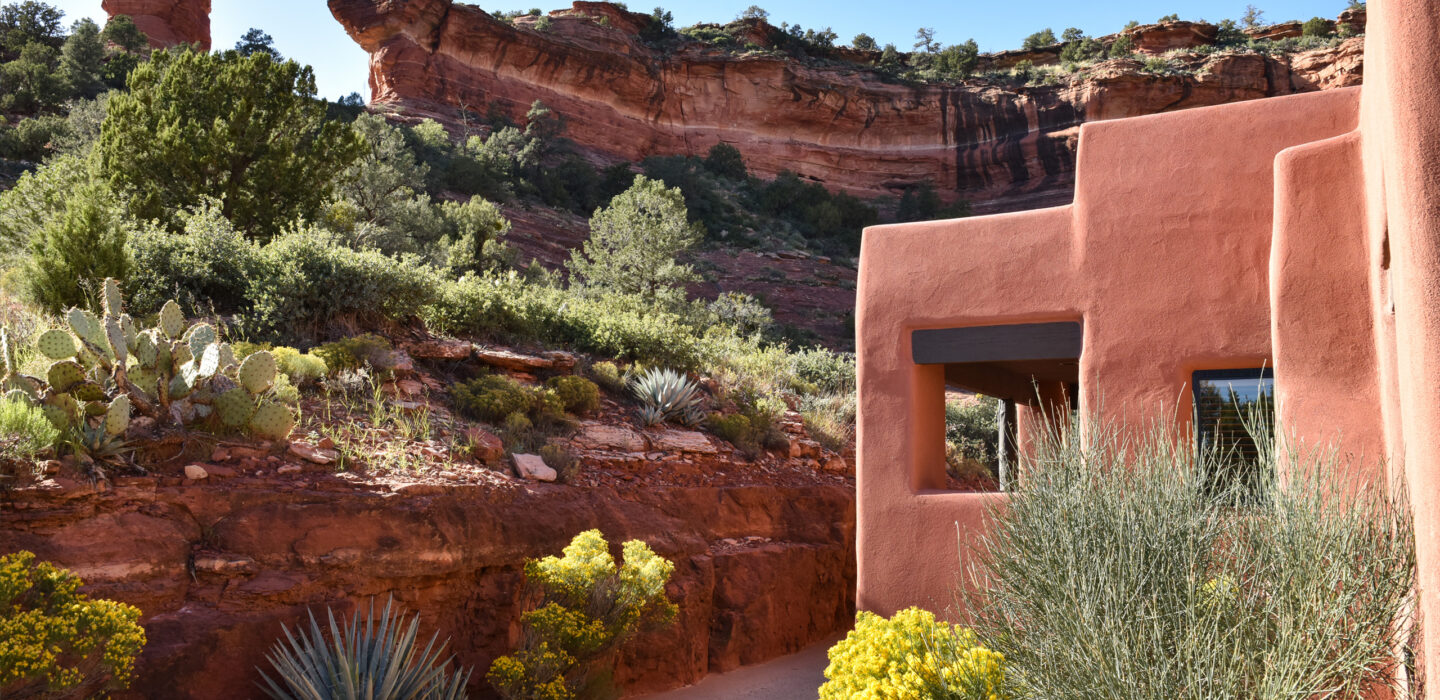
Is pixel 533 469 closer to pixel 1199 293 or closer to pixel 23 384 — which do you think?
pixel 23 384

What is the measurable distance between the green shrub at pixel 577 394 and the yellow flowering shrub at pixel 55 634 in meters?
6.37

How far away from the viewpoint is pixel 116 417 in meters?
6.68

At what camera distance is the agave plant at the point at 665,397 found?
484 inches

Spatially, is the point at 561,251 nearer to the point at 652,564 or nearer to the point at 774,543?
the point at 774,543

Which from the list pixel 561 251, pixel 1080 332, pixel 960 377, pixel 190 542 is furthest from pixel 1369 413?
pixel 561 251

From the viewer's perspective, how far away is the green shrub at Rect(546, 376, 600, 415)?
11.5m

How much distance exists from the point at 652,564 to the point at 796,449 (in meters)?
5.98

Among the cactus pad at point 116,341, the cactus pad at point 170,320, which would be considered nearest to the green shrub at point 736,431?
the cactus pad at point 170,320

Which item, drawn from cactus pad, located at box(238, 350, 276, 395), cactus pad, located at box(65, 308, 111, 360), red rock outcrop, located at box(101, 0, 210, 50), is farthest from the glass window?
red rock outcrop, located at box(101, 0, 210, 50)

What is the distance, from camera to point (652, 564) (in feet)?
25.7

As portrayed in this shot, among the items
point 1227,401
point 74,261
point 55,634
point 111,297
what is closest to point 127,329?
point 111,297

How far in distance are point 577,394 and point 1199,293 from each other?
7483 mm

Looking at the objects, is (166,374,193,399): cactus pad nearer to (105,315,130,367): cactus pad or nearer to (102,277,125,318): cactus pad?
(105,315,130,367): cactus pad

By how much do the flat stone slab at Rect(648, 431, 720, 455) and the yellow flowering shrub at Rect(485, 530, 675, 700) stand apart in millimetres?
3422
